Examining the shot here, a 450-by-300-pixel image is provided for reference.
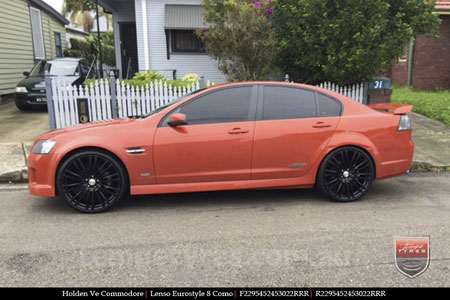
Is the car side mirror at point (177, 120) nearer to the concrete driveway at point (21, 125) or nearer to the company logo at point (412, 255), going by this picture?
the company logo at point (412, 255)

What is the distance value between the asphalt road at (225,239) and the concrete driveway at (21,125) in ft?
11.5

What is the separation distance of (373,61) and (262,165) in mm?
4608

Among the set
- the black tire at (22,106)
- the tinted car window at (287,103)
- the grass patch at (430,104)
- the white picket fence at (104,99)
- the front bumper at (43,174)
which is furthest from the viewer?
the black tire at (22,106)

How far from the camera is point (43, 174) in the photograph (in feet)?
14.8

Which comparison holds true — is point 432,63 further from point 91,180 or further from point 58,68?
point 91,180

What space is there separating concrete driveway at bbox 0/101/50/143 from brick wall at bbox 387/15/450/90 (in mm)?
14473

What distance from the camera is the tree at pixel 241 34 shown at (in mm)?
8273

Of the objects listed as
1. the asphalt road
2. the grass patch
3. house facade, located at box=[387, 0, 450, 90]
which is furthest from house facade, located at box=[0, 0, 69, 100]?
house facade, located at box=[387, 0, 450, 90]

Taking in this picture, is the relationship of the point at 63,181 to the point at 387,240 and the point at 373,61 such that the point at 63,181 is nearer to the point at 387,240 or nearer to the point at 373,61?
the point at 387,240

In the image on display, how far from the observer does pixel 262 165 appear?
187 inches

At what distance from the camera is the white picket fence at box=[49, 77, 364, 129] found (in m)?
7.96

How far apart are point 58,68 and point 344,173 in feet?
35.2

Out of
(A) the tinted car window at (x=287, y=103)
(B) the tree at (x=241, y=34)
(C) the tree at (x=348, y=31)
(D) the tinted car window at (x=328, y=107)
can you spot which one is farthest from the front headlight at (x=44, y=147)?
(C) the tree at (x=348, y=31)

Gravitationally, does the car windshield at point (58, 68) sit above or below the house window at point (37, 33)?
below
